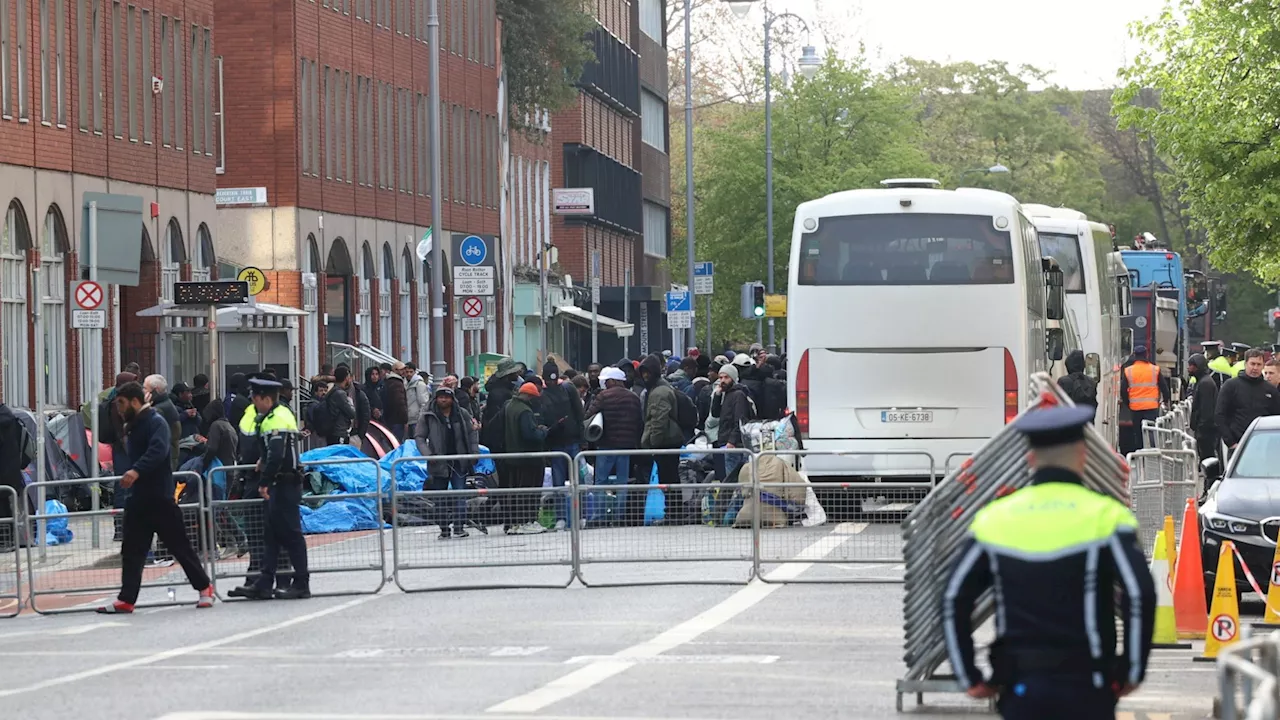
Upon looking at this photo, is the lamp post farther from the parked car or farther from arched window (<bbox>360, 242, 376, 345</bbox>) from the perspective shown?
the parked car

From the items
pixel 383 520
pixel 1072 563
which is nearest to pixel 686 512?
pixel 383 520

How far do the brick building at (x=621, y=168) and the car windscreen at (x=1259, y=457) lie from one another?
184 feet

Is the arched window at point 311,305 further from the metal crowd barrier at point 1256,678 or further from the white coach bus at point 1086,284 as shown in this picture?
the metal crowd barrier at point 1256,678

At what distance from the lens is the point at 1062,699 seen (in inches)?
280

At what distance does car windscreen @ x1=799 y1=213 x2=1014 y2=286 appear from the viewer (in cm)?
2675

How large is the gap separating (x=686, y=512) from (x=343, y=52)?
122 ft

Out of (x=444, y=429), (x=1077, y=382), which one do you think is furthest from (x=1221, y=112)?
(x=444, y=429)

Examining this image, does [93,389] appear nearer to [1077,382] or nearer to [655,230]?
[1077,382]

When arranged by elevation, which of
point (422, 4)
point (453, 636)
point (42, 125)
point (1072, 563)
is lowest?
point (453, 636)

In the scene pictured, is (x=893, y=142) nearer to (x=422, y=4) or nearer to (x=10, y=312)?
(x=422, y=4)

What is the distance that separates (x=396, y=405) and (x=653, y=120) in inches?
2553

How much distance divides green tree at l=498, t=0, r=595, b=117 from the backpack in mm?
39743

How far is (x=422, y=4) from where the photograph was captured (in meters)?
63.2

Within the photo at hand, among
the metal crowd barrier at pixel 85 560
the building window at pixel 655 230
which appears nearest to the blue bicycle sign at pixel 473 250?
the metal crowd barrier at pixel 85 560
